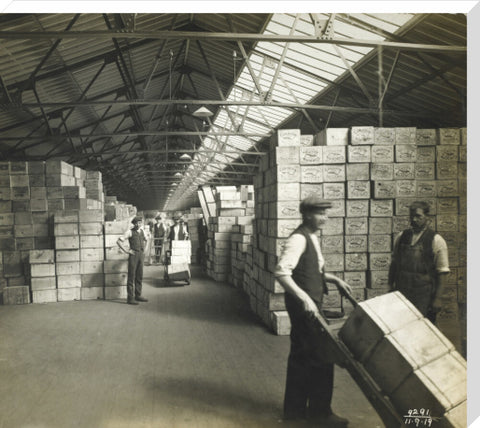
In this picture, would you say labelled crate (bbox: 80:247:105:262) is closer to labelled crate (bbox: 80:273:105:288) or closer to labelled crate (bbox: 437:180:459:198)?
labelled crate (bbox: 80:273:105:288)

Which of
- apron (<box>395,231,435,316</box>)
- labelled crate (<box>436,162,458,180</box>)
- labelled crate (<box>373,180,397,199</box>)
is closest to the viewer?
apron (<box>395,231,435,316</box>)

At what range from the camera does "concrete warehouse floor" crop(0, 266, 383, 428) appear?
3928 mm

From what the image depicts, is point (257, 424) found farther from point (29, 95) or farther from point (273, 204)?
point (29, 95)

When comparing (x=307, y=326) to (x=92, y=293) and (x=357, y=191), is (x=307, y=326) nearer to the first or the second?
(x=357, y=191)

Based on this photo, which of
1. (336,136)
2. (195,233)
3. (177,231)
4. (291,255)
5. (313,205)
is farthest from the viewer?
(195,233)

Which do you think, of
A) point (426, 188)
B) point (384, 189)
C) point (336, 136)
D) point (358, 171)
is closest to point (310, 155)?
point (336, 136)

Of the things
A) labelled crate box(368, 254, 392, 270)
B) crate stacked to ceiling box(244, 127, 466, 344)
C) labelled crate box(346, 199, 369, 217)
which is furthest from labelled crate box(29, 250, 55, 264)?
labelled crate box(368, 254, 392, 270)

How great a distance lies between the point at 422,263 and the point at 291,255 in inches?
76.5

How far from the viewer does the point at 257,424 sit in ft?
12.3

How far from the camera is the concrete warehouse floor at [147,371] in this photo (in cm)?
393

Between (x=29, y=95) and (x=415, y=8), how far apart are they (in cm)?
1042

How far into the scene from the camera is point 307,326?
3494mm

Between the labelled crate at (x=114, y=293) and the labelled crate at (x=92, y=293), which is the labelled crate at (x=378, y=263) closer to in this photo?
the labelled crate at (x=114, y=293)

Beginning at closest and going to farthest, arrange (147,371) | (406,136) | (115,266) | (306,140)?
(147,371)
(406,136)
(306,140)
(115,266)
